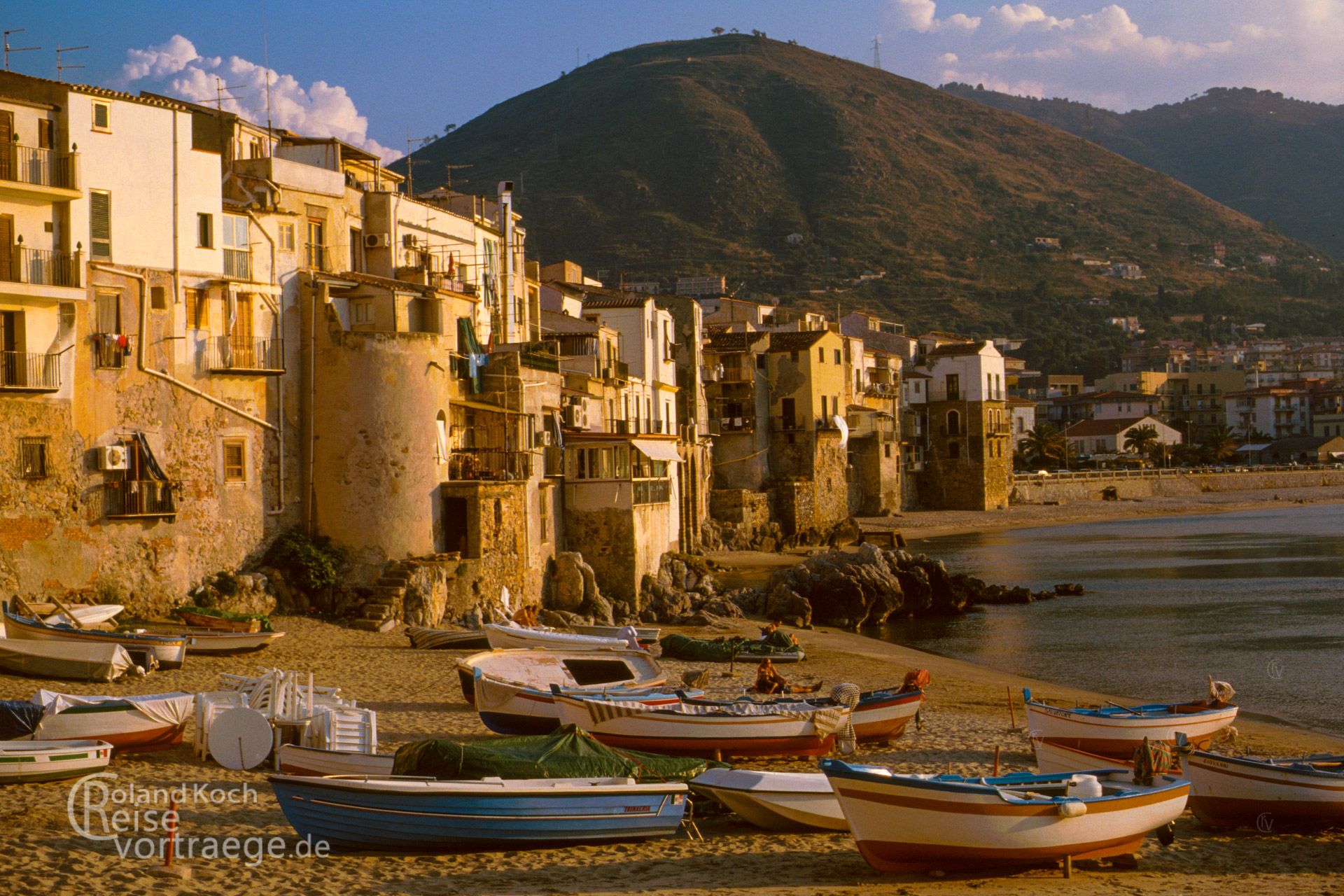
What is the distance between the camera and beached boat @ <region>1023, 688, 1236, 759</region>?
22062 millimetres

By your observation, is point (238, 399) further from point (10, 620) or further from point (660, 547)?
point (660, 547)

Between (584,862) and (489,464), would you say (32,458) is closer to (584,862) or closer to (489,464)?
(489,464)

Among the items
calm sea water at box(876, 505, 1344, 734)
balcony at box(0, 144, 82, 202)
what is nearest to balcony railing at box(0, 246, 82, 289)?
balcony at box(0, 144, 82, 202)

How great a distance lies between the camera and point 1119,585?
5806 cm

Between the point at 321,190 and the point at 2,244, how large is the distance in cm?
979

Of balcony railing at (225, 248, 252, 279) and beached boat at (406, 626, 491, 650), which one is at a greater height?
balcony railing at (225, 248, 252, 279)

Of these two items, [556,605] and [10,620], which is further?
[556,605]

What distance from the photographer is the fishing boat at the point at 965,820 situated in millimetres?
15430

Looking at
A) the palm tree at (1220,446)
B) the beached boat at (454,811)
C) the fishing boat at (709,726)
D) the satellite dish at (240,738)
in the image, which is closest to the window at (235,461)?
the fishing boat at (709,726)

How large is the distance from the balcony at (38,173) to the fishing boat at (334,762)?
17208mm

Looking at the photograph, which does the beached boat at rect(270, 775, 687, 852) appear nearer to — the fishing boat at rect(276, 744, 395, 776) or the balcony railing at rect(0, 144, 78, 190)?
the fishing boat at rect(276, 744, 395, 776)

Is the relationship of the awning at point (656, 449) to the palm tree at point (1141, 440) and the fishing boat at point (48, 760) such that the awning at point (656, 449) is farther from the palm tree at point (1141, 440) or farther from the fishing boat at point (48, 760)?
the palm tree at point (1141, 440)

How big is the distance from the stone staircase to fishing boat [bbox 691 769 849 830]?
17.0 metres

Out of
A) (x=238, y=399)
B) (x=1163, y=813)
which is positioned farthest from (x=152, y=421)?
(x=1163, y=813)
